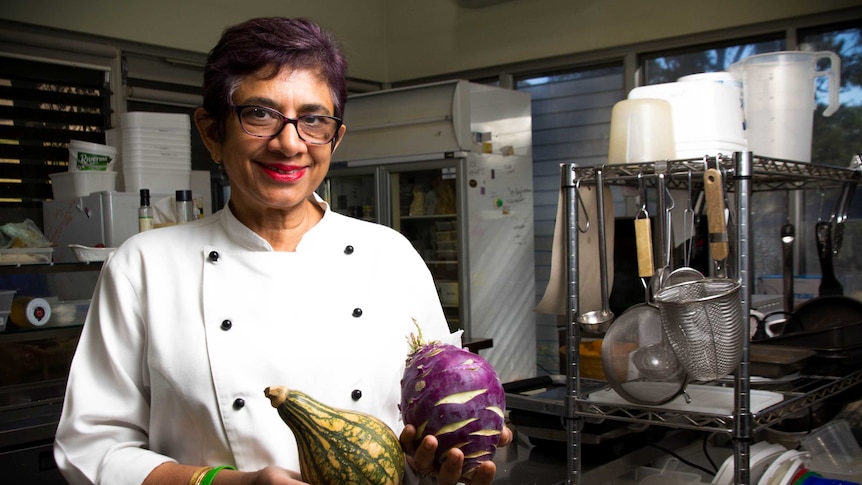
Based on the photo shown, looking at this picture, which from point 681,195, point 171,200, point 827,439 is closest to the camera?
point 827,439

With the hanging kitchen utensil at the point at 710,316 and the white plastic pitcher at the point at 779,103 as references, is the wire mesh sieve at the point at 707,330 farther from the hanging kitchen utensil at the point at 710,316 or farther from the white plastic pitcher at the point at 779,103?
the white plastic pitcher at the point at 779,103

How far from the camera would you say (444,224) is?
487 centimetres

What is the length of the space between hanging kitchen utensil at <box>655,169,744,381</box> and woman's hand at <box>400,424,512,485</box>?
0.66 metres

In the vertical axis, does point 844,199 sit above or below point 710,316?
above

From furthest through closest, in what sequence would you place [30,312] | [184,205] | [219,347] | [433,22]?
[433,22] → [184,205] → [30,312] → [219,347]

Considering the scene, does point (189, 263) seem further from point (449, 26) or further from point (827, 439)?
point (449, 26)

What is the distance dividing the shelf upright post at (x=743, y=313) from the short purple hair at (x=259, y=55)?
3.05 feet

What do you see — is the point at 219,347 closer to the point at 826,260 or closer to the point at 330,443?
the point at 330,443

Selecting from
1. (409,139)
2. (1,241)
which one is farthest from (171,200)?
(409,139)

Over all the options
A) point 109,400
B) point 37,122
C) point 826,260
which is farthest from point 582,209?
point 37,122

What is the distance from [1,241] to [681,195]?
2.23 m

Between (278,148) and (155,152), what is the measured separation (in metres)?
2.56

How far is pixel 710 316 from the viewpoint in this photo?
5.16ft

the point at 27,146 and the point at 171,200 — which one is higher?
the point at 27,146
